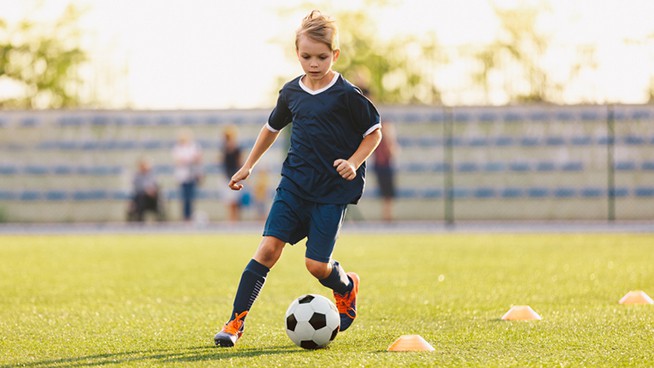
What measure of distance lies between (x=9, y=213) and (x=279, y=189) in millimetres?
17798

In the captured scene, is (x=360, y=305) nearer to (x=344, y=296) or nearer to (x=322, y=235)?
(x=344, y=296)

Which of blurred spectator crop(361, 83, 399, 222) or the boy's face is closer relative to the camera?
the boy's face

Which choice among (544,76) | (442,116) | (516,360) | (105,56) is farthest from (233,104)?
(516,360)

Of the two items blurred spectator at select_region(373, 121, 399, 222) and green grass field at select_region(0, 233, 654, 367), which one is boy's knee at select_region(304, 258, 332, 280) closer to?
green grass field at select_region(0, 233, 654, 367)

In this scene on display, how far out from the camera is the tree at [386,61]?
2209 centimetres

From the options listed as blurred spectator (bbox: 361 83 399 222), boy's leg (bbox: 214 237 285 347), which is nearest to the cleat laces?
boy's leg (bbox: 214 237 285 347)

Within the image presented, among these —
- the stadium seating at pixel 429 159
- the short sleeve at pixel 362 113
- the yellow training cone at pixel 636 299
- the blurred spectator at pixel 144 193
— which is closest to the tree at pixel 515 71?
the stadium seating at pixel 429 159

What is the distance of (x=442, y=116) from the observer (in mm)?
22172

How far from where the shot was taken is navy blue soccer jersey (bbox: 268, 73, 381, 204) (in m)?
5.93

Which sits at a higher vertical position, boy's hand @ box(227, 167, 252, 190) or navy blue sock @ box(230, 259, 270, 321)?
boy's hand @ box(227, 167, 252, 190)

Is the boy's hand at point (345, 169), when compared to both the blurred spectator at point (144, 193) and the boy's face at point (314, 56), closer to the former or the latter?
the boy's face at point (314, 56)

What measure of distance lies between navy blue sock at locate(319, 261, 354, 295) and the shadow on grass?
52 centimetres

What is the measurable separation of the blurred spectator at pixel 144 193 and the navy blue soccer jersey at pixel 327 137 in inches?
618

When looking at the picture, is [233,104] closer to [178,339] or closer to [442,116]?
[442,116]
